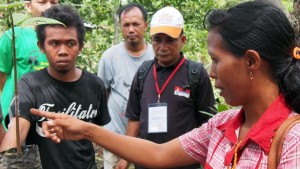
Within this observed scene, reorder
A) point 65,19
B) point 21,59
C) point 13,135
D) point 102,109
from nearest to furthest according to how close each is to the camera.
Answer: point 13,135 → point 65,19 → point 102,109 → point 21,59

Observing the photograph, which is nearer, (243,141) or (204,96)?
(243,141)

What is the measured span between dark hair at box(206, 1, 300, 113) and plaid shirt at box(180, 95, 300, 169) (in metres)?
0.07

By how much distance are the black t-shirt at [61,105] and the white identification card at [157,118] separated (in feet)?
2.02

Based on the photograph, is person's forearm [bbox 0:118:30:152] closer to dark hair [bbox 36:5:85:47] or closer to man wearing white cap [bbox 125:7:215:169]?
dark hair [bbox 36:5:85:47]

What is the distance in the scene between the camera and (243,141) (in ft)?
5.46

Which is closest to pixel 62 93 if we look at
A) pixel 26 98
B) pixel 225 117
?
pixel 26 98

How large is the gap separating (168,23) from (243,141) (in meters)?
1.97

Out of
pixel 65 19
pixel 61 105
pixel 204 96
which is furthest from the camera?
pixel 204 96

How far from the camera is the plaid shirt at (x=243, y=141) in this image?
1.52m

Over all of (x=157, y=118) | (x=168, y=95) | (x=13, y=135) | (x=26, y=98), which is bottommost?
(x=157, y=118)

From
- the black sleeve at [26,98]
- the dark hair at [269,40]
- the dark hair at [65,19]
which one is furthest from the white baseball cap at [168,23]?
the dark hair at [269,40]

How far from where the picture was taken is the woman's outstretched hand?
1.92m

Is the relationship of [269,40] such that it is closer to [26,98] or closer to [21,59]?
[26,98]

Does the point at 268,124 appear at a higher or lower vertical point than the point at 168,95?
higher
